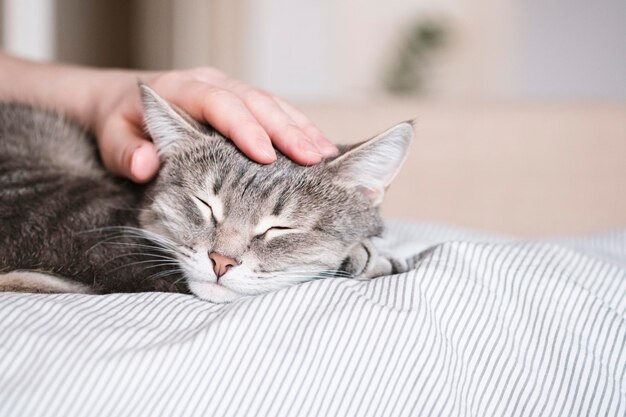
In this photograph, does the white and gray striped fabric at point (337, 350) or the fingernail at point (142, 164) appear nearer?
the white and gray striped fabric at point (337, 350)

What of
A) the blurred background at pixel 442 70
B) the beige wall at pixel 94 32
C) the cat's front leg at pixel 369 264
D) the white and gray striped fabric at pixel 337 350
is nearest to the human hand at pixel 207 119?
the cat's front leg at pixel 369 264

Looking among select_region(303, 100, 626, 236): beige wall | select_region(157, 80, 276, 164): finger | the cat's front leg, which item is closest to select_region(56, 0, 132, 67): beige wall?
select_region(303, 100, 626, 236): beige wall

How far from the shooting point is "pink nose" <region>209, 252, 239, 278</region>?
88 centimetres

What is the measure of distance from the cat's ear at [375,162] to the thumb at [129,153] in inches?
13.2

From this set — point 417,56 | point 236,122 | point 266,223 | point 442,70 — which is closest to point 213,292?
point 266,223

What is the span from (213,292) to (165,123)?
352mm

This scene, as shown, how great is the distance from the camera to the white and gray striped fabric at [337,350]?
0.58 m

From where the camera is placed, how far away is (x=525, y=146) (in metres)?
2.06

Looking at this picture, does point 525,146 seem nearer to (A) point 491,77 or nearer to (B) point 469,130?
(B) point 469,130

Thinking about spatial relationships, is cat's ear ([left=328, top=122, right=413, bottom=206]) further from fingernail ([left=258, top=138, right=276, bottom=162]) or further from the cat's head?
fingernail ([left=258, top=138, right=276, bottom=162])

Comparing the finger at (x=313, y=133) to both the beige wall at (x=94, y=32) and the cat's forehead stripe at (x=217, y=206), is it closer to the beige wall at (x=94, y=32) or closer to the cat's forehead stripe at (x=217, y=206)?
the cat's forehead stripe at (x=217, y=206)

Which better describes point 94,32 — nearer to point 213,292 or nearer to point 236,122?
point 236,122

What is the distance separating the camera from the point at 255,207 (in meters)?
0.95

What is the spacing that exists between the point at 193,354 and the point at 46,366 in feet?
0.48
